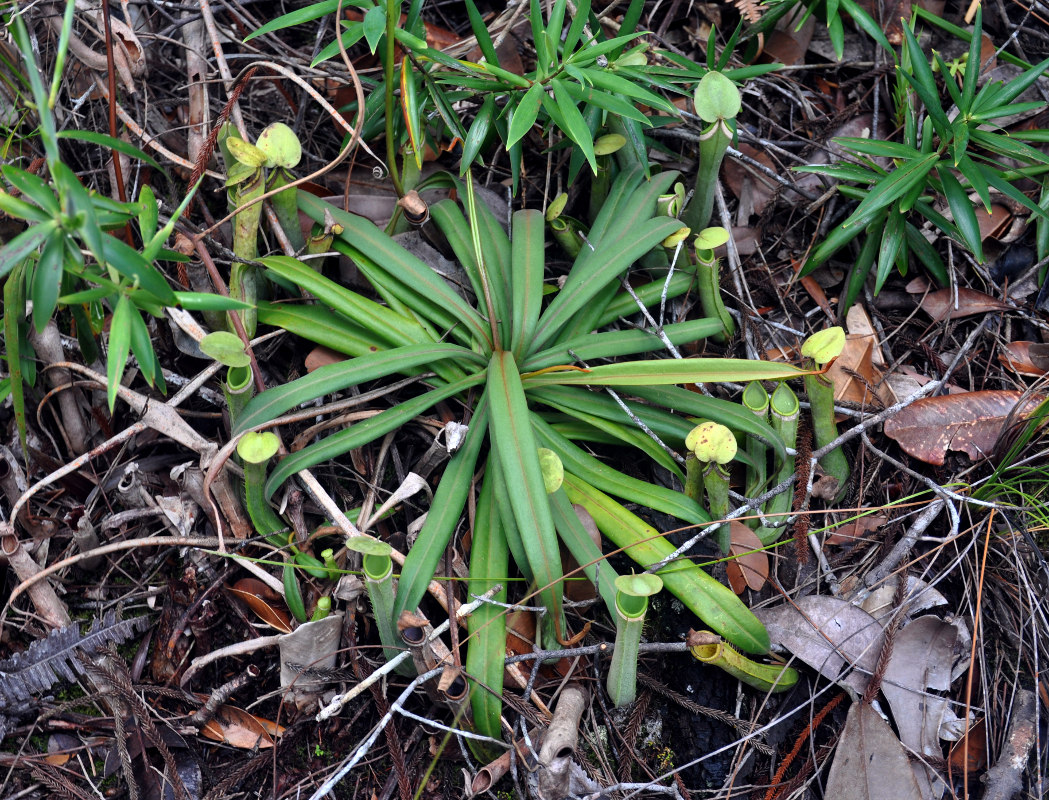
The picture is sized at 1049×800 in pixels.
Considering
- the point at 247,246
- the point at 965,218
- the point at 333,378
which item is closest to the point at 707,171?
the point at 965,218

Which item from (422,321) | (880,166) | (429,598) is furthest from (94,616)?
(880,166)

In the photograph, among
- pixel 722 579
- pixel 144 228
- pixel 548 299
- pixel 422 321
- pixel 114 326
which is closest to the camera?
pixel 114 326

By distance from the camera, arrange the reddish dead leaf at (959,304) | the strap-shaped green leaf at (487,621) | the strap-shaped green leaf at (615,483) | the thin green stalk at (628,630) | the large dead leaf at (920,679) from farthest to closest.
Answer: the reddish dead leaf at (959,304), the strap-shaped green leaf at (615,483), the large dead leaf at (920,679), the strap-shaped green leaf at (487,621), the thin green stalk at (628,630)

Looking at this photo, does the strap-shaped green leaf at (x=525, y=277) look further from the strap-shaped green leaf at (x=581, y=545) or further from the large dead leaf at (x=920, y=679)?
the large dead leaf at (x=920, y=679)

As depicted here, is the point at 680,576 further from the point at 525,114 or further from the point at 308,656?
the point at 525,114

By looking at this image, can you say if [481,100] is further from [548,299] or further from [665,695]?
[665,695]

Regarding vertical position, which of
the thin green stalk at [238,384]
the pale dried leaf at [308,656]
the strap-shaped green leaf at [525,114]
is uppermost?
the strap-shaped green leaf at [525,114]

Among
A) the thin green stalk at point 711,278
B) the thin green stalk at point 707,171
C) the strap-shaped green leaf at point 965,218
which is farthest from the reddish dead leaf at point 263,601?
the strap-shaped green leaf at point 965,218
